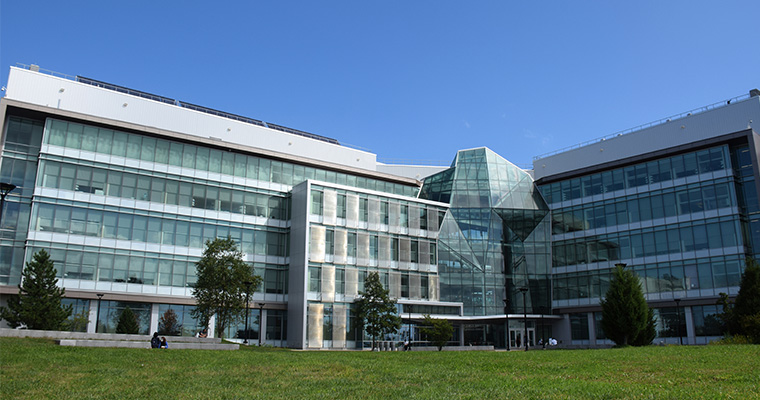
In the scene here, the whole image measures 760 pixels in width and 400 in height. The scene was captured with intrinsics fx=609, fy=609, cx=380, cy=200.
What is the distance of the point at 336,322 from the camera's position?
52594 millimetres

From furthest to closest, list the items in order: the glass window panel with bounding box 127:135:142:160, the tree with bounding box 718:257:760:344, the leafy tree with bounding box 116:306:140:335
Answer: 1. the glass window panel with bounding box 127:135:142:160
2. the leafy tree with bounding box 116:306:140:335
3. the tree with bounding box 718:257:760:344

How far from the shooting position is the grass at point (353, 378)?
1258cm

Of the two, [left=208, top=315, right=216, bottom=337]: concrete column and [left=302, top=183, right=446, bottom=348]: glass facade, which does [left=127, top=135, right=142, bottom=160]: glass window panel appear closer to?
[left=302, top=183, right=446, bottom=348]: glass facade

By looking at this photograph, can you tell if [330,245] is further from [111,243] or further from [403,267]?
[111,243]

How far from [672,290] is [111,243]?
47.0 metres

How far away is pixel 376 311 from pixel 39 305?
80.4 feet

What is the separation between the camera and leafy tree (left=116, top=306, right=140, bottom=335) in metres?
44.9

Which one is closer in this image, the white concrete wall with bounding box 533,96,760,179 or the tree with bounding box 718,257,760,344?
the tree with bounding box 718,257,760,344

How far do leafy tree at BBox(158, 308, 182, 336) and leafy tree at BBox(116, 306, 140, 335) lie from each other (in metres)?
2.46

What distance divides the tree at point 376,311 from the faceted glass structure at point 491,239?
10.4 m

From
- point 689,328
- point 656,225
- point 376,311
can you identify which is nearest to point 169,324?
point 376,311

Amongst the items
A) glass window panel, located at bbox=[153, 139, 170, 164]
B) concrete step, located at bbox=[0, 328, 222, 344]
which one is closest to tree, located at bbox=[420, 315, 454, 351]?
concrete step, located at bbox=[0, 328, 222, 344]

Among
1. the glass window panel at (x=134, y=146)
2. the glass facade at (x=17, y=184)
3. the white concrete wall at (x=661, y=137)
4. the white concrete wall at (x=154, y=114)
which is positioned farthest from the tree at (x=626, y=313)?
the glass facade at (x=17, y=184)

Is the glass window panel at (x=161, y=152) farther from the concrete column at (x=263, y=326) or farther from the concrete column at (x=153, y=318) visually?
the concrete column at (x=263, y=326)
